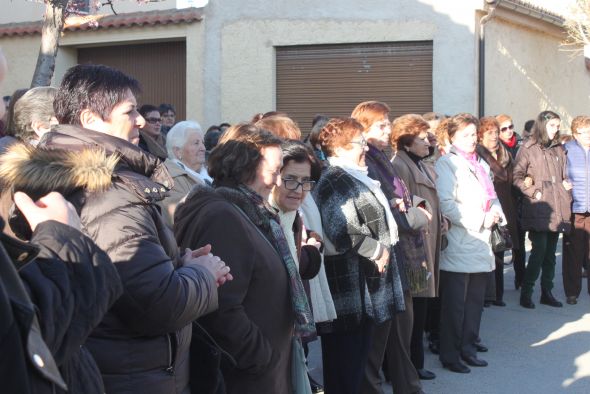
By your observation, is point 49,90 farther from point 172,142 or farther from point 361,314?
point 361,314

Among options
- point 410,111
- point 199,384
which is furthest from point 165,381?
point 410,111

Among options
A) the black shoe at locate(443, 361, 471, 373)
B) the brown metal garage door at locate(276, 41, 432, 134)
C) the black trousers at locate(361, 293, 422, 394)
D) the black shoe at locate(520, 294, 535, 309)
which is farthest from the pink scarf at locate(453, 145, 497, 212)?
the brown metal garage door at locate(276, 41, 432, 134)

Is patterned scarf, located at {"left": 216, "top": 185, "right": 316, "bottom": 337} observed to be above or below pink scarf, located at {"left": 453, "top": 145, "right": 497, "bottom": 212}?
below

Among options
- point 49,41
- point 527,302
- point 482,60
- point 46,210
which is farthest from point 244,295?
point 482,60

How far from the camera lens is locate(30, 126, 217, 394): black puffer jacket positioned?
8.48 ft

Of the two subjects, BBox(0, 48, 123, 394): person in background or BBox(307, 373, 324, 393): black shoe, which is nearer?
BBox(0, 48, 123, 394): person in background

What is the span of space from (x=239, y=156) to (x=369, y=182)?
1684mm

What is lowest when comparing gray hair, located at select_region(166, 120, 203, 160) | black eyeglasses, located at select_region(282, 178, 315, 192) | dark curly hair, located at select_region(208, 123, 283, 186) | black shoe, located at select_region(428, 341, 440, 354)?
black shoe, located at select_region(428, 341, 440, 354)

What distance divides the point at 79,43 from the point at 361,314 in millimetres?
12914

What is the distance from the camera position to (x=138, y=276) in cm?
258

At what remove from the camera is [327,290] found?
480cm

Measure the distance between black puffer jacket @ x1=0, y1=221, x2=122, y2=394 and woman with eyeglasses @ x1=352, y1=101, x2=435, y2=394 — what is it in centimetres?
382

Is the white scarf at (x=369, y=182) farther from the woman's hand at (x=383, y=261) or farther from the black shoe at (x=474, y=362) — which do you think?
the black shoe at (x=474, y=362)

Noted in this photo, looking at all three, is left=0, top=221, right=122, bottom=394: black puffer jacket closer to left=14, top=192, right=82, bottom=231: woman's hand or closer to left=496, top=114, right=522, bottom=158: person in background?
left=14, top=192, right=82, bottom=231: woman's hand
